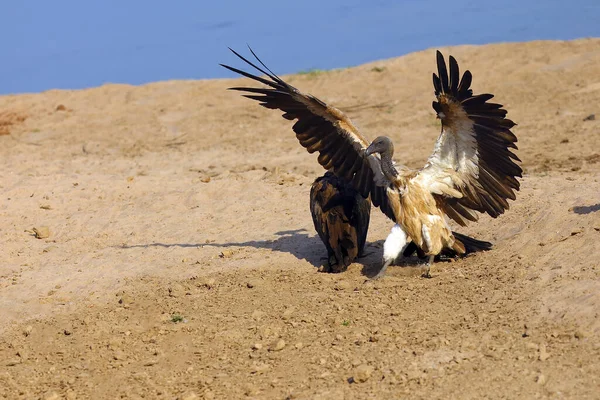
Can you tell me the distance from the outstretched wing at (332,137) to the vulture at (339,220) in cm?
12

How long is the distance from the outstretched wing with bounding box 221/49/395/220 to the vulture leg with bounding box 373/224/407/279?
278mm

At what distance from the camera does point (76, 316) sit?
25.1ft

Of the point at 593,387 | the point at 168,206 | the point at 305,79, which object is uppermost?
the point at 305,79

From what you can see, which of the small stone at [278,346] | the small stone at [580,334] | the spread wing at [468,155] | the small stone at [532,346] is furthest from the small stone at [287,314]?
the small stone at [580,334]

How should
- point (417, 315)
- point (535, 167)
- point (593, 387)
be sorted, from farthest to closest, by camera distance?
point (535, 167) < point (417, 315) < point (593, 387)

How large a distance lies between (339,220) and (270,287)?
0.83 meters

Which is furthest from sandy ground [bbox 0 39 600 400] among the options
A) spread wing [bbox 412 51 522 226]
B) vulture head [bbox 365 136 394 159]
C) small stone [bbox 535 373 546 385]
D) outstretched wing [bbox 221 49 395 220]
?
vulture head [bbox 365 136 394 159]

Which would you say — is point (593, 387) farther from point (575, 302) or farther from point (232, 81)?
point (232, 81)

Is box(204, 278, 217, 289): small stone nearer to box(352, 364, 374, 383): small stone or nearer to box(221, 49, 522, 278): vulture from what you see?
box(221, 49, 522, 278): vulture

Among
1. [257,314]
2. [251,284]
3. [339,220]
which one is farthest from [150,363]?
[339,220]

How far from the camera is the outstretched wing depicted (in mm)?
8070

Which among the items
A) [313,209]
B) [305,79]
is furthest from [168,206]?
[305,79]

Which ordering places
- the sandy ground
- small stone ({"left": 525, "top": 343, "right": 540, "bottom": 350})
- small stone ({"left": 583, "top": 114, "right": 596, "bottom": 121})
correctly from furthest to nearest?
1. small stone ({"left": 583, "top": 114, "right": 596, "bottom": 121})
2. the sandy ground
3. small stone ({"left": 525, "top": 343, "right": 540, "bottom": 350})

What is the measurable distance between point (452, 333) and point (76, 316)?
3170 millimetres
